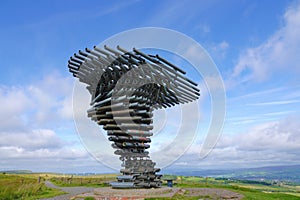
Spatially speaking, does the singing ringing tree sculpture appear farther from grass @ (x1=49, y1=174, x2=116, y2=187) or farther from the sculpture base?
grass @ (x1=49, y1=174, x2=116, y2=187)

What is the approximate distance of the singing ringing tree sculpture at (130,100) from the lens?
18609mm

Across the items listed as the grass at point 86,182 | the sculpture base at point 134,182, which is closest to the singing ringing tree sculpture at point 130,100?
the sculpture base at point 134,182

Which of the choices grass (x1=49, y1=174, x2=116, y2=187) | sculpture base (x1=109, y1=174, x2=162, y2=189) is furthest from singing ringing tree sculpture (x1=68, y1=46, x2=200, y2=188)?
grass (x1=49, y1=174, x2=116, y2=187)

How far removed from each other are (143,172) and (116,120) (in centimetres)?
387

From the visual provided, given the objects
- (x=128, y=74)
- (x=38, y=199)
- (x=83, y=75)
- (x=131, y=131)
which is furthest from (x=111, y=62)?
(x=38, y=199)

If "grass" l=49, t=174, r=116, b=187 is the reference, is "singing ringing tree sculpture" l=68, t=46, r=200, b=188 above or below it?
above

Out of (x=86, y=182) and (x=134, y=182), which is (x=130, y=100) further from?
(x=86, y=182)

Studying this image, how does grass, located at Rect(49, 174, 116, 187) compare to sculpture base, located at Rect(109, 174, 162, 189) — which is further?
grass, located at Rect(49, 174, 116, 187)

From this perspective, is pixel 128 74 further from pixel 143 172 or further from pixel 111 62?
pixel 143 172

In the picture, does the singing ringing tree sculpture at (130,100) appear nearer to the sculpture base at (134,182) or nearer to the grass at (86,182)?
the sculpture base at (134,182)

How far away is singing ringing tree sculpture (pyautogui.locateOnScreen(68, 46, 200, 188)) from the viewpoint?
18.6 m

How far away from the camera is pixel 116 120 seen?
1981 centimetres

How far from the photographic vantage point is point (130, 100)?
65.2 ft

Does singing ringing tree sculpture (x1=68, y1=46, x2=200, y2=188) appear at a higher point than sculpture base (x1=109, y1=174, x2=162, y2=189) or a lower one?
higher
